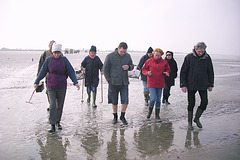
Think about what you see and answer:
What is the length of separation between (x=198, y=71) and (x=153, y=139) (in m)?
1.92

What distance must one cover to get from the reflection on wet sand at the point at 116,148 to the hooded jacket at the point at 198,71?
2.11m

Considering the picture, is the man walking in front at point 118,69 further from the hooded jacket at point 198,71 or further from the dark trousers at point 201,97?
the dark trousers at point 201,97

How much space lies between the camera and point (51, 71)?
197 inches

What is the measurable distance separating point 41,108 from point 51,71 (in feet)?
8.53

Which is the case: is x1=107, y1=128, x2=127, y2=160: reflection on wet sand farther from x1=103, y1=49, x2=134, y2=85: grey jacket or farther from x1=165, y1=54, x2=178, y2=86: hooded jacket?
x1=165, y1=54, x2=178, y2=86: hooded jacket

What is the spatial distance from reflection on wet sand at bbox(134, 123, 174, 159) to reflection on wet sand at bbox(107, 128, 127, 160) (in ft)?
0.93

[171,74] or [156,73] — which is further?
[171,74]

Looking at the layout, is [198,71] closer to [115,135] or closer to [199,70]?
[199,70]

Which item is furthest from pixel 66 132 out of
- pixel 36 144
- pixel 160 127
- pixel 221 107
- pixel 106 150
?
pixel 221 107

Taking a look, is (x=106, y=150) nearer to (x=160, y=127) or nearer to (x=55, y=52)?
(x=160, y=127)

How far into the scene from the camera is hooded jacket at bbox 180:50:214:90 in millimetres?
5148

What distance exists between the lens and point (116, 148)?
13.8ft

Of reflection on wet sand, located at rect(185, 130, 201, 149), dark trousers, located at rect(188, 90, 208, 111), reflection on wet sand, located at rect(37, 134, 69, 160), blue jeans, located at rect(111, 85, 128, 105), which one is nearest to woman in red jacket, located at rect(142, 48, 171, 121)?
blue jeans, located at rect(111, 85, 128, 105)

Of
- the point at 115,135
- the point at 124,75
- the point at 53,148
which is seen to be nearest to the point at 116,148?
the point at 115,135
